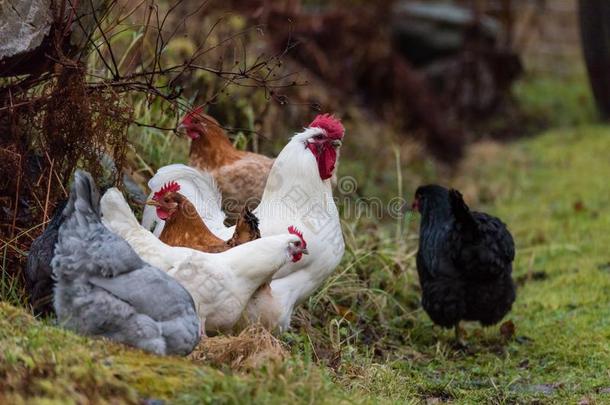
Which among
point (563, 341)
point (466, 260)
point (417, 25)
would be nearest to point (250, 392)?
point (466, 260)

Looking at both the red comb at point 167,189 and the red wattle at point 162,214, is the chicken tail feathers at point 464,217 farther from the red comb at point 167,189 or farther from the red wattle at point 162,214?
the red wattle at point 162,214

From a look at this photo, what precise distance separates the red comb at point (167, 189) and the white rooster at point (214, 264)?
364mm

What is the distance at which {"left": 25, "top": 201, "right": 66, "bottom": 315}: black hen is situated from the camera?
187 inches

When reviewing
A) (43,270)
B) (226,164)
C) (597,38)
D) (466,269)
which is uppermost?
(597,38)

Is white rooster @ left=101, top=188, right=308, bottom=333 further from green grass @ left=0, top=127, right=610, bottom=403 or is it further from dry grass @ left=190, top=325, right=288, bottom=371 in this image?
green grass @ left=0, top=127, right=610, bottom=403

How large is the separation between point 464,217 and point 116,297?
2793 millimetres

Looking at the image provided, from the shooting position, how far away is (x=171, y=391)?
3.89 m

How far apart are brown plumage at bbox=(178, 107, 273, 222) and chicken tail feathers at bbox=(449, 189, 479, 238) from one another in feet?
4.19

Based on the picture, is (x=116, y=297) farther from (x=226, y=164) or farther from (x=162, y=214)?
(x=226, y=164)

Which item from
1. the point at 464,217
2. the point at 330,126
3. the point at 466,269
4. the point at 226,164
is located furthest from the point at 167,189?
the point at 466,269

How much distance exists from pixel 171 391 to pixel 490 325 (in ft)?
11.1

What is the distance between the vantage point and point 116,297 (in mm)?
4316

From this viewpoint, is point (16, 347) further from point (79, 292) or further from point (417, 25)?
point (417, 25)

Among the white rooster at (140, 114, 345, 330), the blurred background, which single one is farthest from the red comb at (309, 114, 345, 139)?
the blurred background
